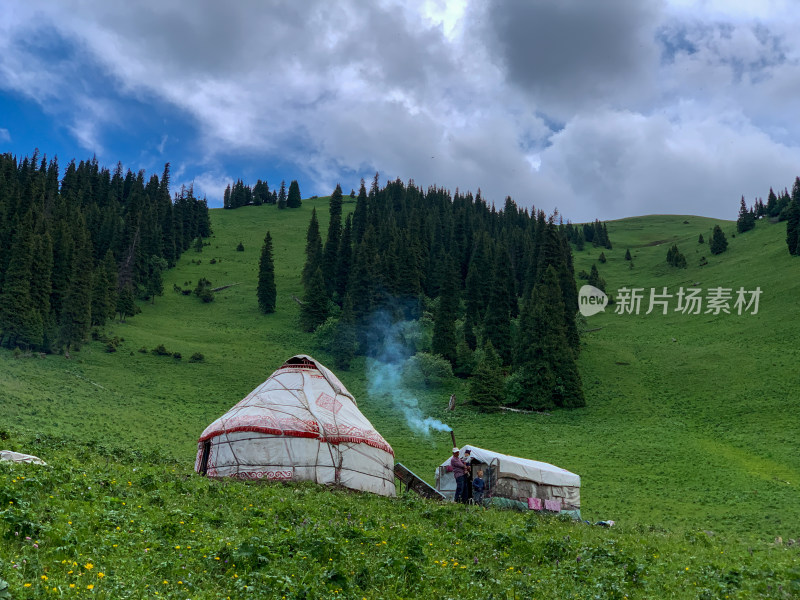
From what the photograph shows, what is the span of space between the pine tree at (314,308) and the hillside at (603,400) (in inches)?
73.0

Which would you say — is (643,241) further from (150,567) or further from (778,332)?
(150,567)

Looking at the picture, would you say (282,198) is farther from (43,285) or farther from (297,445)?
(297,445)

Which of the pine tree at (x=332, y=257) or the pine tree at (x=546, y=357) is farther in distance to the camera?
the pine tree at (x=332, y=257)

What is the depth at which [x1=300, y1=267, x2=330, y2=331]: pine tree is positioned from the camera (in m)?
70.5

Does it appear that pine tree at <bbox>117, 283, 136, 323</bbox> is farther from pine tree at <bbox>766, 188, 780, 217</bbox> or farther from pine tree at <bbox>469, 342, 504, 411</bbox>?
pine tree at <bbox>766, 188, 780, 217</bbox>

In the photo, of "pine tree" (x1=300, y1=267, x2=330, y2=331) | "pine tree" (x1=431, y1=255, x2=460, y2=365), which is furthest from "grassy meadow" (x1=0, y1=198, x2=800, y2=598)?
"pine tree" (x1=431, y1=255, x2=460, y2=365)

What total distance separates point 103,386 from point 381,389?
22.6 meters

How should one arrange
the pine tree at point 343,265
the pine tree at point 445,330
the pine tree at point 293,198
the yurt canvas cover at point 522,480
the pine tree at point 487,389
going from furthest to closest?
the pine tree at point 293,198, the pine tree at point 343,265, the pine tree at point 445,330, the pine tree at point 487,389, the yurt canvas cover at point 522,480

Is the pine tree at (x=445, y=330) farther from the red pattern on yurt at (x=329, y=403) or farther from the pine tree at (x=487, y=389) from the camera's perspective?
the red pattern on yurt at (x=329, y=403)

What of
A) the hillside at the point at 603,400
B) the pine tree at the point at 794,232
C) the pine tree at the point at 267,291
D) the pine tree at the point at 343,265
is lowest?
the hillside at the point at 603,400

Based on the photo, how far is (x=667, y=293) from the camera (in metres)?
90.9

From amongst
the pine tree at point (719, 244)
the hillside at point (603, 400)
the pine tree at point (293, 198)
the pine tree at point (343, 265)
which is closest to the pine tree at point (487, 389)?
the hillside at point (603, 400)

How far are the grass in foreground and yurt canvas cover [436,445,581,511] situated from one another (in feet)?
22.4

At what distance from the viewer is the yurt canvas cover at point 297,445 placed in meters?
18.6
